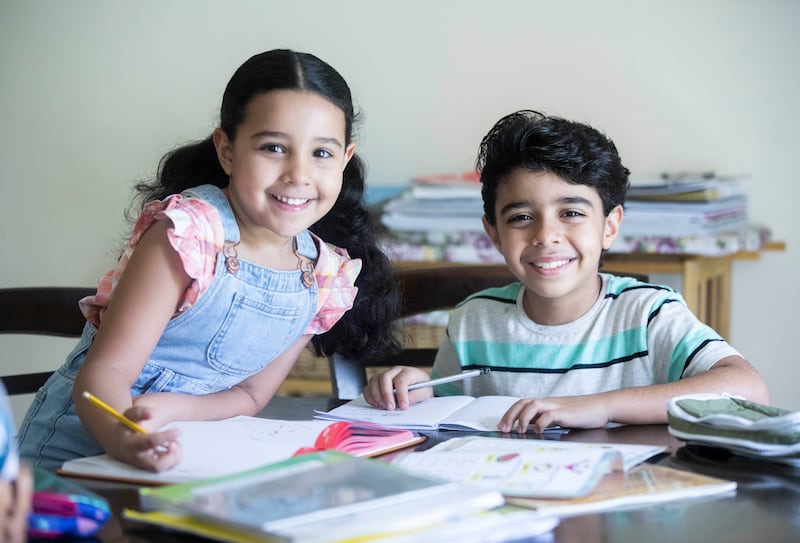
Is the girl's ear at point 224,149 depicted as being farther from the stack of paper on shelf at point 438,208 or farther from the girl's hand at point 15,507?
the stack of paper on shelf at point 438,208

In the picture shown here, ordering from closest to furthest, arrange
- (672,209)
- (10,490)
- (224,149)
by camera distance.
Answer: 1. (10,490)
2. (224,149)
3. (672,209)

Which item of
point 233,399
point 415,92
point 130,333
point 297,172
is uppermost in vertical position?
point 415,92

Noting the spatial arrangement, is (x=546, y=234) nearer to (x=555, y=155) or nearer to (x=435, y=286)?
(x=555, y=155)

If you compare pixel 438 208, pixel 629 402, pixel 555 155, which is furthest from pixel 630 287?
pixel 438 208

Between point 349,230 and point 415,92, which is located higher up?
point 415,92

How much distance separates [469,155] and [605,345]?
132 centimetres

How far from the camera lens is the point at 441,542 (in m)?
0.59

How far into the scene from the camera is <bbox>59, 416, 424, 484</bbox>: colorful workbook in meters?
0.79

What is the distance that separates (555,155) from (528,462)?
62cm

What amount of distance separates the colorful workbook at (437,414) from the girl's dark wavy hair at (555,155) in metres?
0.36

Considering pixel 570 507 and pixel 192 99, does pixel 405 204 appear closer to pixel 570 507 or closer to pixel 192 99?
pixel 192 99

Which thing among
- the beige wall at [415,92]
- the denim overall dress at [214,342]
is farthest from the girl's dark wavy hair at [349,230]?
the beige wall at [415,92]

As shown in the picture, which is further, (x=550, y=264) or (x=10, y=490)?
(x=550, y=264)

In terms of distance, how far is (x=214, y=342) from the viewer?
1211mm
